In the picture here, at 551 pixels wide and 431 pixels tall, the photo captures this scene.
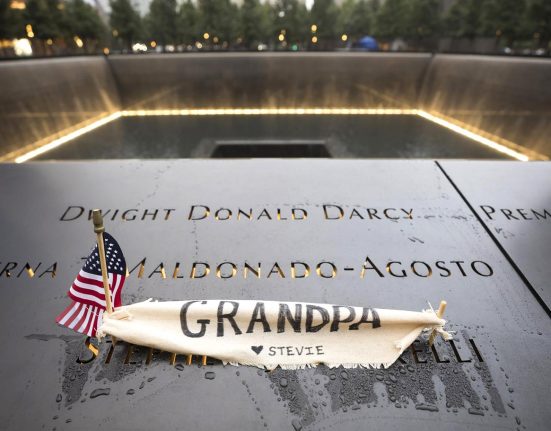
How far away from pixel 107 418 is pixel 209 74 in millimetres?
16102

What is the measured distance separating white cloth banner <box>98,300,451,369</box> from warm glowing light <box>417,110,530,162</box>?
30.7 feet

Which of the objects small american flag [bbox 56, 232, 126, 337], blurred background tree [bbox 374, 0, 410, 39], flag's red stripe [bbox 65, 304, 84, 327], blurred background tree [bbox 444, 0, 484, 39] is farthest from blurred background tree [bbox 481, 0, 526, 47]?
flag's red stripe [bbox 65, 304, 84, 327]

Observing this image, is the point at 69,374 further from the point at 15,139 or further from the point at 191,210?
the point at 15,139

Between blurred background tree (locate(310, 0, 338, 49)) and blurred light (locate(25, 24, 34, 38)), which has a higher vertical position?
Result: blurred background tree (locate(310, 0, 338, 49))

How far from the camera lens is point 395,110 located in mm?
16312

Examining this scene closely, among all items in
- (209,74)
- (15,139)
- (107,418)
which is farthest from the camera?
(209,74)

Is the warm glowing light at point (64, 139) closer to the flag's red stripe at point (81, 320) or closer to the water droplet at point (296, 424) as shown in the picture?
the flag's red stripe at point (81, 320)

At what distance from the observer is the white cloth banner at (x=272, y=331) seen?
2268 mm

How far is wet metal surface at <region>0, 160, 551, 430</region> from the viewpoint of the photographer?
2.06m

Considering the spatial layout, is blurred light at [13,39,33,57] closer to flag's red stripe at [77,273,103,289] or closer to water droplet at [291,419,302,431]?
flag's red stripe at [77,273,103,289]

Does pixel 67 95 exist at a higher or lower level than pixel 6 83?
higher

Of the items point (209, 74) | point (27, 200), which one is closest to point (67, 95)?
point (209, 74)

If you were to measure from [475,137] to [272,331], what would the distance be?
40.1 feet

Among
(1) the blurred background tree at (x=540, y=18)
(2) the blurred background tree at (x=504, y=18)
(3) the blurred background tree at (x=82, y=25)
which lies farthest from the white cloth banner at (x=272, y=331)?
(3) the blurred background tree at (x=82, y=25)
